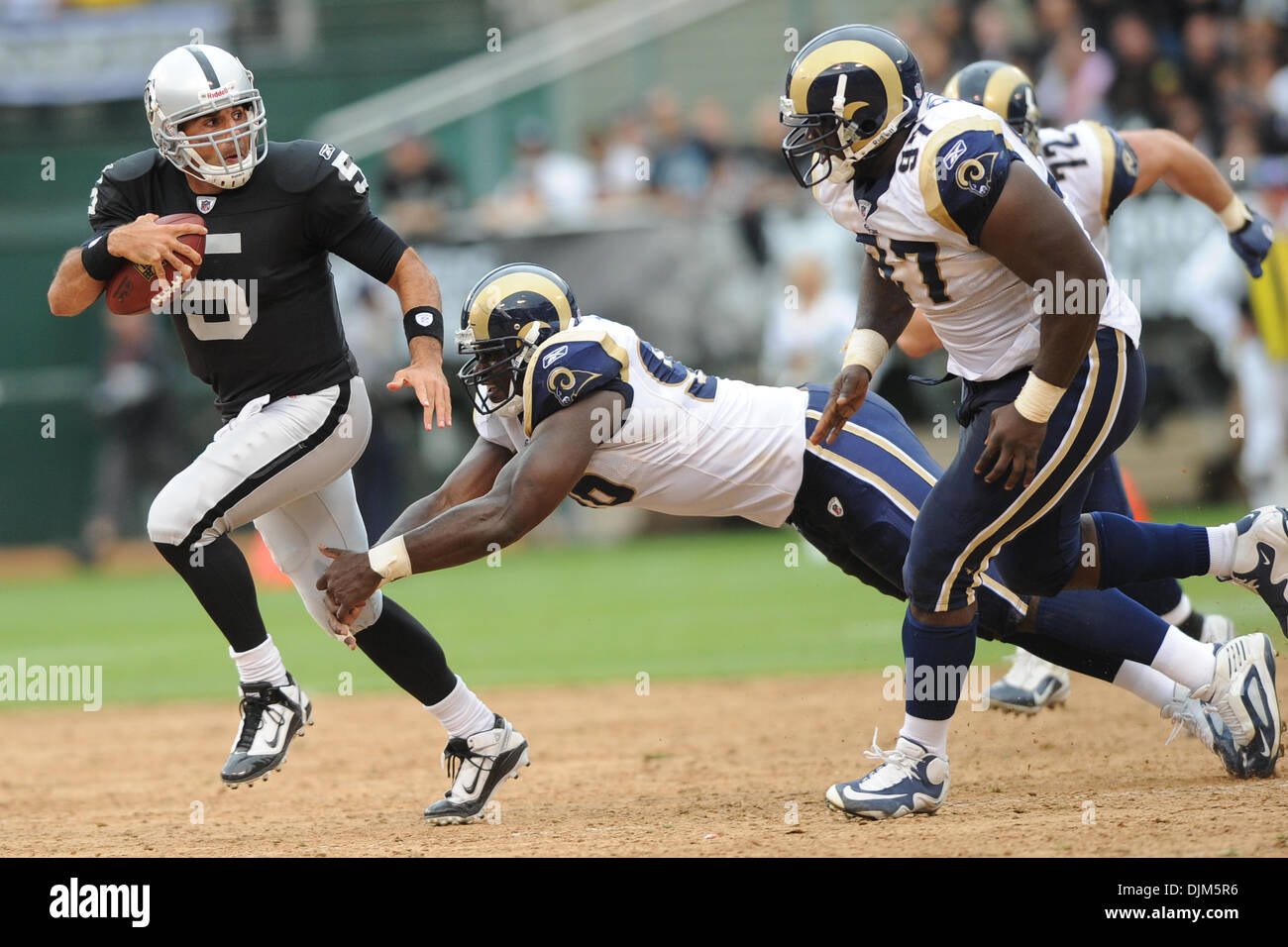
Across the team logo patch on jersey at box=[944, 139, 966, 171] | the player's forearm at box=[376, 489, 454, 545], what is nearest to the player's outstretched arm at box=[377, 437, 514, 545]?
the player's forearm at box=[376, 489, 454, 545]

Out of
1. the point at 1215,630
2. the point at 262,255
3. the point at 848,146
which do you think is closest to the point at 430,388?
the point at 262,255

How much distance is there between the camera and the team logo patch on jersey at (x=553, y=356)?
5082mm

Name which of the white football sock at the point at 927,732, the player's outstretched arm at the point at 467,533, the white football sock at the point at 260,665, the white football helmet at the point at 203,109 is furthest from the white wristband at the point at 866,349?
the white football sock at the point at 260,665

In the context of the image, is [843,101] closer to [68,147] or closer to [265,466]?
[265,466]

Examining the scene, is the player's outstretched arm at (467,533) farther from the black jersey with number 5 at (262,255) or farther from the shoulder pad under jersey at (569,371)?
the black jersey with number 5 at (262,255)

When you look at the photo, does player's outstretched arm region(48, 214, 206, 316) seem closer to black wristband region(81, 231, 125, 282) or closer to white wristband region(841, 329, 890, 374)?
black wristband region(81, 231, 125, 282)

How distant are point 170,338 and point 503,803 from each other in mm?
11386

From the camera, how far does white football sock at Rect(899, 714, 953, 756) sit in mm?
5023

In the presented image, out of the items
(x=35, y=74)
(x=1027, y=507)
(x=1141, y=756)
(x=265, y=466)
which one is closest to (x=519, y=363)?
(x=265, y=466)

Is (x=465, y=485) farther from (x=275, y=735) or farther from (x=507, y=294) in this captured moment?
(x=275, y=735)

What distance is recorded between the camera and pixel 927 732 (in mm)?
5031

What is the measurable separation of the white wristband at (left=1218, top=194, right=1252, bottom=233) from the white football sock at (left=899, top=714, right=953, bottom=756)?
273 cm

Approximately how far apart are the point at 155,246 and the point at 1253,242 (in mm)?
4283

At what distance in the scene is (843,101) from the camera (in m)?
4.68
